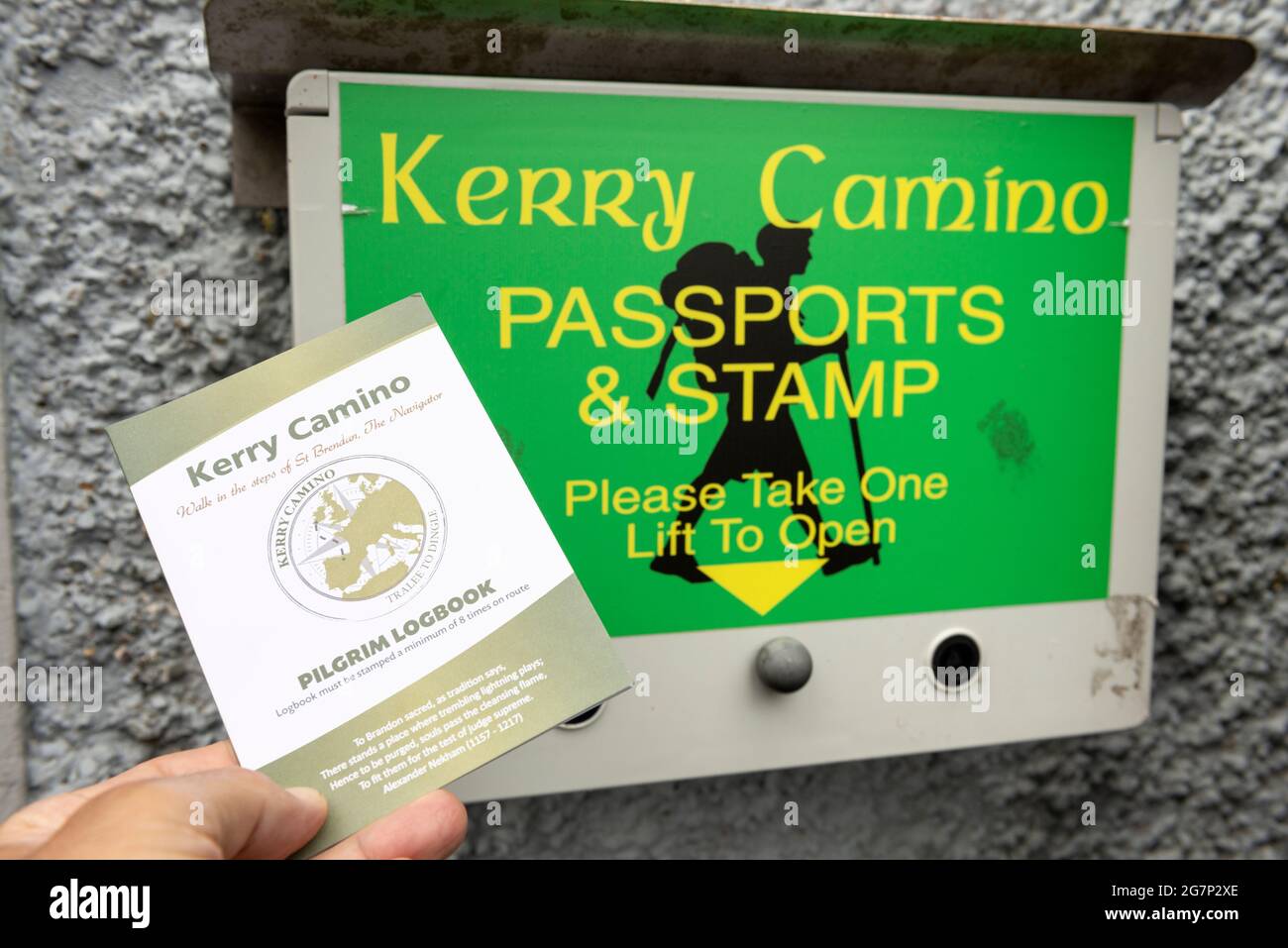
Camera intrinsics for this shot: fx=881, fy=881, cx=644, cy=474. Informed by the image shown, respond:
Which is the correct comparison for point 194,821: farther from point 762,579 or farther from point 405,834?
point 762,579

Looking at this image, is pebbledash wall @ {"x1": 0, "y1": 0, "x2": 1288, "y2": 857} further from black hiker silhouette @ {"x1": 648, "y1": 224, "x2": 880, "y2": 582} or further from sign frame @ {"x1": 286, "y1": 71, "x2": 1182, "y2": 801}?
black hiker silhouette @ {"x1": 648, "y1": 224, "x2": 880, "y2": 582}

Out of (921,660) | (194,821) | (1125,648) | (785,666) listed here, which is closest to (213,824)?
(194,821)

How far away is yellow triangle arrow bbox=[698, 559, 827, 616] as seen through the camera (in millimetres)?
639

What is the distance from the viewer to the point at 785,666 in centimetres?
63

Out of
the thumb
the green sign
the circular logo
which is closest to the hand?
the thumb

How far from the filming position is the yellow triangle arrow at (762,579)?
0.64 metres

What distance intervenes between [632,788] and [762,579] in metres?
0.29

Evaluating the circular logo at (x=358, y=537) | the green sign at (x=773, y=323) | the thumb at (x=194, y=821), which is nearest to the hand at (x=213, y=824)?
the thumb at (x=194, y=821)

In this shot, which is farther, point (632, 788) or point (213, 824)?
point (632, 788)

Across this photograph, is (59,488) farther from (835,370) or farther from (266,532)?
(835,370)

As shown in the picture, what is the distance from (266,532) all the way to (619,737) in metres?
0.29

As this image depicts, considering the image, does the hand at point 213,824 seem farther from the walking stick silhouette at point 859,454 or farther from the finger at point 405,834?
the walking stick silhouette at point 859,454

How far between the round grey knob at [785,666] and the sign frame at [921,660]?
1cm
